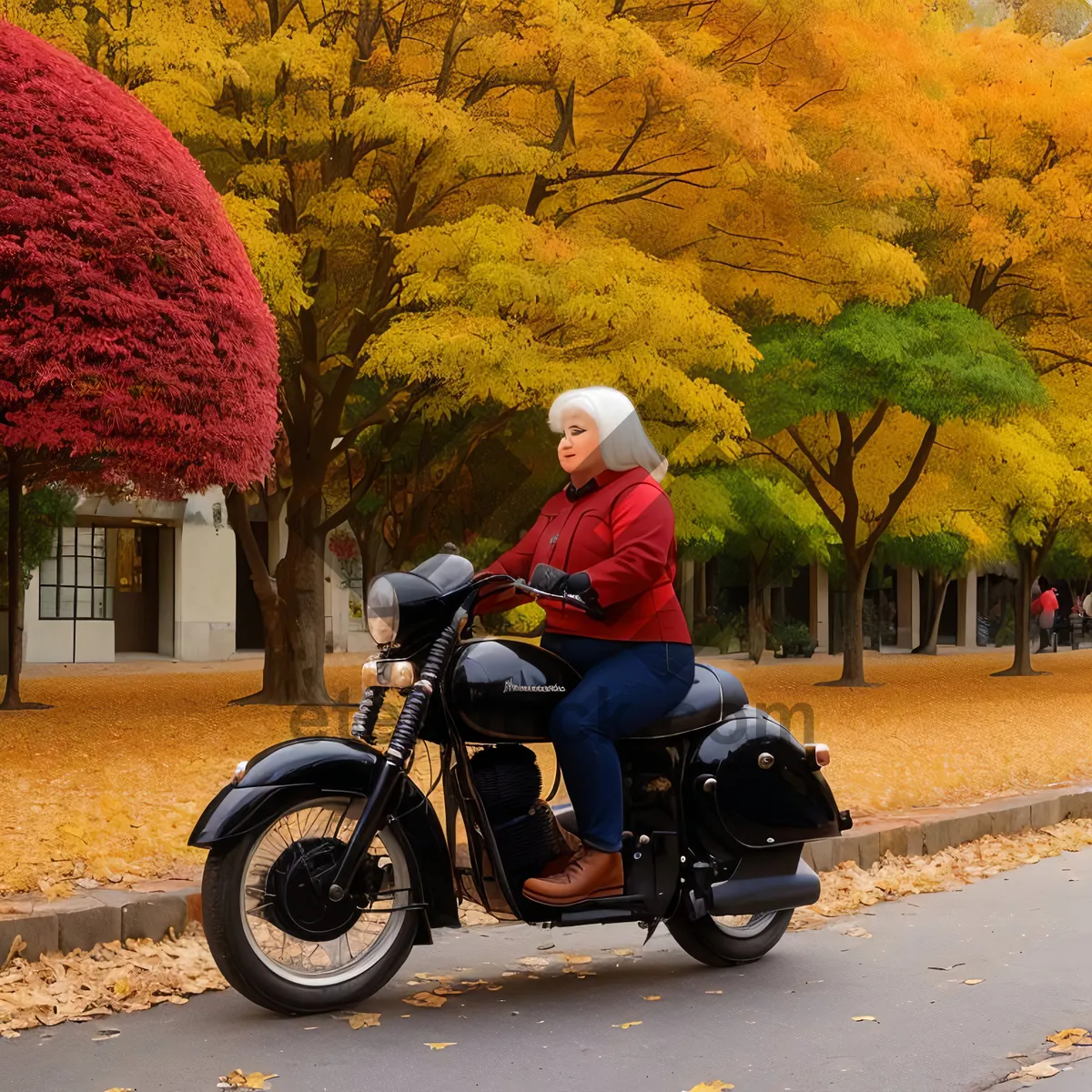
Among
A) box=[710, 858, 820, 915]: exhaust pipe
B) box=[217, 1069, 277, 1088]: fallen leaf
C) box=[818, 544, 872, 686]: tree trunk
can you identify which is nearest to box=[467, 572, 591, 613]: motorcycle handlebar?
box=[710, 858, 820, 915]: exhaust pipe

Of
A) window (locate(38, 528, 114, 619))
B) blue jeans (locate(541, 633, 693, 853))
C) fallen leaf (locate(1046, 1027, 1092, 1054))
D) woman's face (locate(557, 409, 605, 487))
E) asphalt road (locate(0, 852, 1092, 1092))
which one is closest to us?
asphalt road (locate(0, 852, 1092, 1092))

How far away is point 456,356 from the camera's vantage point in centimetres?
1277

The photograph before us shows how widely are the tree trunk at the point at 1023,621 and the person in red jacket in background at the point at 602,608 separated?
22.7 meters

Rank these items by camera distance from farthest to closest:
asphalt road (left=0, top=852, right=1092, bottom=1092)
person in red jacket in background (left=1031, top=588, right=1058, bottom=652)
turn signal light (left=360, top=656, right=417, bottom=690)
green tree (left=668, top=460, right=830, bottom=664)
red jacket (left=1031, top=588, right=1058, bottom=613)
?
person in red jacket in background (left=1031, top=588, right=1058, bottom=652)
red jacket (left=1031, top=588, right=1058, bottom=613)
green tree (left=668, top=460, right=830, bottom=664)
turn signal light (left=360, top=656, right=417, bottom=690)
asphalt road (left=0, top=852, right=1092, bottom=1092)

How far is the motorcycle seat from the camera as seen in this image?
525 centimetres

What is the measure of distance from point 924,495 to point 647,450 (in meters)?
18.5

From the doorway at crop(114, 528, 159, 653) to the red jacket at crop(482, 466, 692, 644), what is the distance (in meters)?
28.7

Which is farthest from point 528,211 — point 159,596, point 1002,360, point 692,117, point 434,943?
point 159,596

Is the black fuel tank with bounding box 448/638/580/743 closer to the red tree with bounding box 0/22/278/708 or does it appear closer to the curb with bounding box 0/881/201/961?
the curb with bounding box 0/881/201/961

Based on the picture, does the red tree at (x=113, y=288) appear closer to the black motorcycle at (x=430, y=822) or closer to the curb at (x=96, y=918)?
the curb at (x=96, y=918)

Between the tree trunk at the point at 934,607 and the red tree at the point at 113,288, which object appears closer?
the red tree at the point at 113,288

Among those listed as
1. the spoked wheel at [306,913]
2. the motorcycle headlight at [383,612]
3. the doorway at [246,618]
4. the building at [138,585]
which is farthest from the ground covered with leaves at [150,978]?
the doorway at [246,618]

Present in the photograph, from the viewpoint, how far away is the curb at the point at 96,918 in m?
5.41

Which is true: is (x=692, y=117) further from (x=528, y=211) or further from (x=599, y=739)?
(x=599, y=739)
